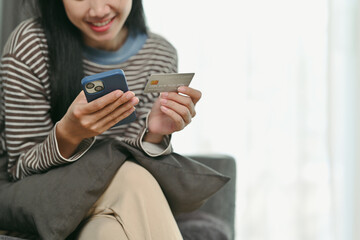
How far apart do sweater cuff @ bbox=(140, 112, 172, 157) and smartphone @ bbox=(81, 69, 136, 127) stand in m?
0.18

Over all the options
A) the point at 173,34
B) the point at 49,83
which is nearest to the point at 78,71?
the point at 49,83

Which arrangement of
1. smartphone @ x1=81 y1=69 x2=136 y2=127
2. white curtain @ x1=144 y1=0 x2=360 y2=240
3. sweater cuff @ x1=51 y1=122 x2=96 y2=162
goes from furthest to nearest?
white curtain @ x1=144 y1=0 x2=360 y2=240, sweater cuff @ x1=51 y1=122 x2=96 y2=162, smartphone @ x1=81 y1=69 x2=136 y2=127

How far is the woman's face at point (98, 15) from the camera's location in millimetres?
1241

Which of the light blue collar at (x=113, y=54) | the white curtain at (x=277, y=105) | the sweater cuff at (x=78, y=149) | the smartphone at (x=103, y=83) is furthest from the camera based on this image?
the white curtain at (x=277, y=105)

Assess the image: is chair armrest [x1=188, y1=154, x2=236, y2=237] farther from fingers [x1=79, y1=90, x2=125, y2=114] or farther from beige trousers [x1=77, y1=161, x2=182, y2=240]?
fingers [x1=79, y1=90, x2=125, y2=114]

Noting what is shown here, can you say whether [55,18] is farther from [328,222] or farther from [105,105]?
[328,222]

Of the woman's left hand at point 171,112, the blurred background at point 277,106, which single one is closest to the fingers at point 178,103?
the woman's left hand at point 171,112

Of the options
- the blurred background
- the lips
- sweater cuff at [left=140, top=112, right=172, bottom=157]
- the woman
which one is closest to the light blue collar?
the woman

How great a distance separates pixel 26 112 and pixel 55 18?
261 millimetres

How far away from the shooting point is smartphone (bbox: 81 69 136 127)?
100cm

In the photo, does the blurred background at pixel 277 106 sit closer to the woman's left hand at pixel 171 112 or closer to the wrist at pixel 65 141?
the woman's left hand at pixel 171 112

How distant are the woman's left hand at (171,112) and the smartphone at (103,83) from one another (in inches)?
5.4

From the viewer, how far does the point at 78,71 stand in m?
1.32

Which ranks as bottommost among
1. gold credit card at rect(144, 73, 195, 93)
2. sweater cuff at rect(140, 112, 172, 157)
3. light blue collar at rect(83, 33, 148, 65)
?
sweater cuff at rect(140, 112, 172, 157)
